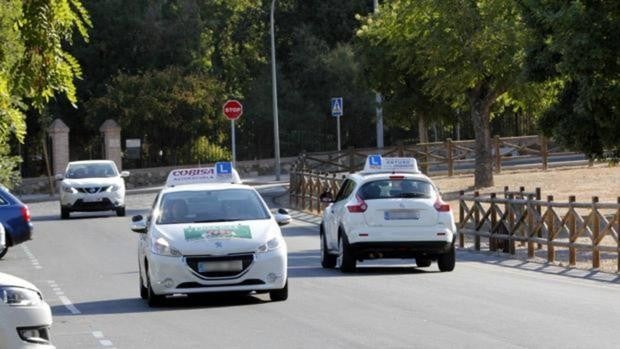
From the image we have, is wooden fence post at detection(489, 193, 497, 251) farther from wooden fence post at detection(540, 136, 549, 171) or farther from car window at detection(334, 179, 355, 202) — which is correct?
wooden fence post at detection(540, 136, 549, 171)

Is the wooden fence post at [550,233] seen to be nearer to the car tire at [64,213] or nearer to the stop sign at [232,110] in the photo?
the car tire at [64,213]

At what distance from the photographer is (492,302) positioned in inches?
739

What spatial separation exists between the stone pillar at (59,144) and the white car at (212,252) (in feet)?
142

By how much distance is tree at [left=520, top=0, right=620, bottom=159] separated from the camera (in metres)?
28.0

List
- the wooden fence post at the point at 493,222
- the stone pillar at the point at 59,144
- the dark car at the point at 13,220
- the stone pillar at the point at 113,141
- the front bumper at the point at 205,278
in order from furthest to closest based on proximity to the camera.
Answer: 1. the stone pillar at the point at 113,141
2. the stone pillar at the point at 59,144
3. the dark car at the point at 13,220
4. the wooden fence post at the point at 493,222
5. the front bumper at the point at 205,278

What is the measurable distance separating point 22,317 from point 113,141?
5301 centimetres

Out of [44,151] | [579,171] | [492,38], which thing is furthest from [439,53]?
[44,151]

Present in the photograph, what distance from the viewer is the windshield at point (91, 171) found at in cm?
4541

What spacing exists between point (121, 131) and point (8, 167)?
21.5 meters

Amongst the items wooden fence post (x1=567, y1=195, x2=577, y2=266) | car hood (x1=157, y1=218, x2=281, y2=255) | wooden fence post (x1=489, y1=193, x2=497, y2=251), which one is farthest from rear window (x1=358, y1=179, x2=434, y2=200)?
wooden fence post (x1=489, y1=193, x2=497, y2=251)

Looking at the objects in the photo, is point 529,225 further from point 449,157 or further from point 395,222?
point 449,157

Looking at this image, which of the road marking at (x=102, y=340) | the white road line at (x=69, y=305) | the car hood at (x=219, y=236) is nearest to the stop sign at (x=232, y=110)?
the white road line at (x=69, y=305)

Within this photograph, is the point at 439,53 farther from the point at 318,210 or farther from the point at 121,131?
the point at 121,131

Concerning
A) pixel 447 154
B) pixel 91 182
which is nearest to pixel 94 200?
pixel 91 182
